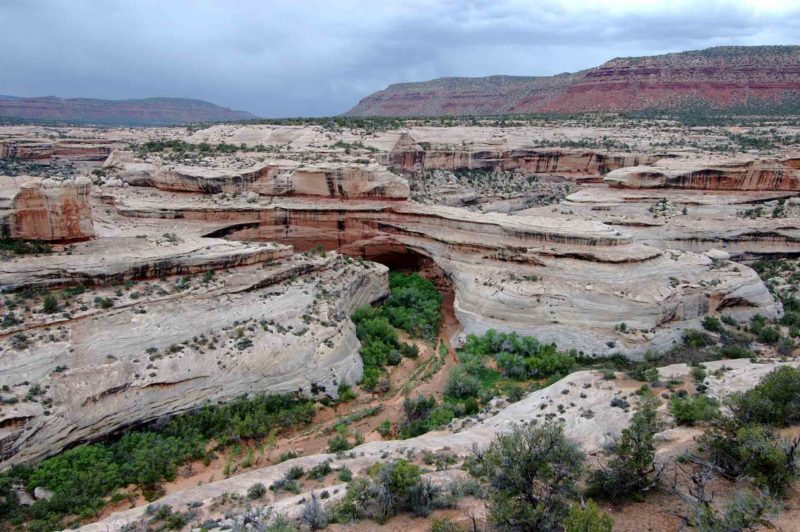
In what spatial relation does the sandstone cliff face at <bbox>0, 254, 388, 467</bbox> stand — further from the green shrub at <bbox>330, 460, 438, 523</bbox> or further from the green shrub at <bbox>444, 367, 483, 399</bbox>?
the green shrub at <bbox>330, 460, 438, 523</bbox>

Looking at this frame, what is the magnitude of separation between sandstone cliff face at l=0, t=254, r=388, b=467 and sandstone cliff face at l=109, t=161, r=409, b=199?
668 cm

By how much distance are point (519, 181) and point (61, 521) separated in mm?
39131

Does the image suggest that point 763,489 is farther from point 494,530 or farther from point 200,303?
point 200,303

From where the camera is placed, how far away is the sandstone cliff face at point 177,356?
14219 mm

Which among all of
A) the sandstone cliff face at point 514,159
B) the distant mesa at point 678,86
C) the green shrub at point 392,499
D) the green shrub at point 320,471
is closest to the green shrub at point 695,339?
the green shrub at point 392,499

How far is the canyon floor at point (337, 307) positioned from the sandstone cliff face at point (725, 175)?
13cm

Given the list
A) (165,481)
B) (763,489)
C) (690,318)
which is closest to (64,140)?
(165,481)

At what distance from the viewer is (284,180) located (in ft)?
92.4

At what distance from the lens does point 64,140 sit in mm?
51844

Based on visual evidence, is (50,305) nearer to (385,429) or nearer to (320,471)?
(320,471)

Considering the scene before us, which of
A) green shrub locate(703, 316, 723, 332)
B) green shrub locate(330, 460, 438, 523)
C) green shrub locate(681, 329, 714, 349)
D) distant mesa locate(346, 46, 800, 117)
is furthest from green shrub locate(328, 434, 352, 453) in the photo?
distant mesa locate(346, 46, 800, 117)

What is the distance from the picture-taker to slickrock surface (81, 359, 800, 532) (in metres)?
12.2

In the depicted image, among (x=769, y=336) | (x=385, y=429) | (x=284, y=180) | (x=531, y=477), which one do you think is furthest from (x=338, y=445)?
(x=769, y=336)

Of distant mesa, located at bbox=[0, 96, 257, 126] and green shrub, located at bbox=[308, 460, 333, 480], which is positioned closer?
green shrub, located at bbox=[308, 460, 333, 480]
